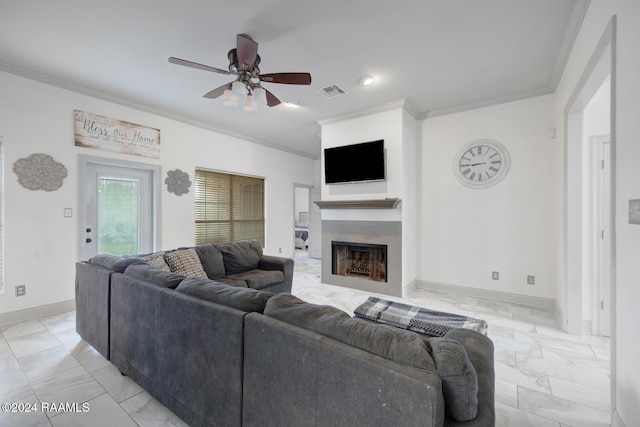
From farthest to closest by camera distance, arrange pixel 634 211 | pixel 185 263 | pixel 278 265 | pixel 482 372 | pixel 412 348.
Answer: pixel 278 265, pixel 185 263, pixel 634 211, pixel 482 372, pixel 412 348

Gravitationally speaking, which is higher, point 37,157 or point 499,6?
point 499,6

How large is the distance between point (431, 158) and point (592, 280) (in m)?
2.44

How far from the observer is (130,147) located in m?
4.00

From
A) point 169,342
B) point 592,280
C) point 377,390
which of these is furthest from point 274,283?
point 592,280

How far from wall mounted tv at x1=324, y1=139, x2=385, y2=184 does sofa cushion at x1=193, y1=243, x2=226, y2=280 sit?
2.18 metres

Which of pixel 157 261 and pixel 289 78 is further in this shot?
pixel 157 261

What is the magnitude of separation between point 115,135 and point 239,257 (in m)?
2.47

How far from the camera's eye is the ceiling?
2197 mm

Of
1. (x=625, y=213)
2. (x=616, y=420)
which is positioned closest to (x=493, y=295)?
(x=616, y=420)

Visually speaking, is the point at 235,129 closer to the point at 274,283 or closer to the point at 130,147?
the point at 130,147

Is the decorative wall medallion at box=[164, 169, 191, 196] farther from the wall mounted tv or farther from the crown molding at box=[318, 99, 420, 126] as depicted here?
the crown molding at box=[318, 99, 420, 126]

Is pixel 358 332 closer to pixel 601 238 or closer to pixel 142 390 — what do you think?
pixel 142 390

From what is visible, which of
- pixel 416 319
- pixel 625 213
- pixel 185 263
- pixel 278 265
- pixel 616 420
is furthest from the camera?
pixel 278 265

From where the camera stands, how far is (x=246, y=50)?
92.7 inches
